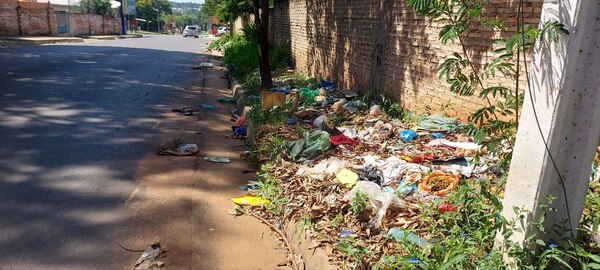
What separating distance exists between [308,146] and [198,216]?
1.70 meters

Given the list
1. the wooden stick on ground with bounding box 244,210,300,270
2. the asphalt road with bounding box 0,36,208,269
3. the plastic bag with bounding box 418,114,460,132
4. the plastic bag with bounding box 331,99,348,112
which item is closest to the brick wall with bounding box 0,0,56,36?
the asphalt road with bounding box 0,36,208,269

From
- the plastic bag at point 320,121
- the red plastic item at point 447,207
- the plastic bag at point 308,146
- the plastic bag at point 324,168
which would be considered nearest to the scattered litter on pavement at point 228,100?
the plastic bag at point 320,121

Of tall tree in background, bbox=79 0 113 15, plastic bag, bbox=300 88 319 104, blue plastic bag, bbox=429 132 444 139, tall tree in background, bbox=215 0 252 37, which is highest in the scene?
tall tree in background, bbox=79 0 113 15

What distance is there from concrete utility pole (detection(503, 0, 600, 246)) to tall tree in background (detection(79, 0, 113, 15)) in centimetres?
5240

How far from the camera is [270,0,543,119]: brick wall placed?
501 centimetres

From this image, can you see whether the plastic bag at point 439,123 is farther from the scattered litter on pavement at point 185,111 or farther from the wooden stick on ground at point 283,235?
the scattered litter on pavement at point 185,111

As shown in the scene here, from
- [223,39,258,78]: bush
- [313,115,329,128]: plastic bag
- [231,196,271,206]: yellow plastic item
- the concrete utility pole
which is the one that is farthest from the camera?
[223,39,258,78]: bush

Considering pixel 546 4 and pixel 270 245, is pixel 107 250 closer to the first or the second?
pixel 270 245

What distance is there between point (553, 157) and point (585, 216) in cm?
105

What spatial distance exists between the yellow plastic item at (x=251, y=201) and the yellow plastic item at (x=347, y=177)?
2.47ft

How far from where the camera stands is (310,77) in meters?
11.6

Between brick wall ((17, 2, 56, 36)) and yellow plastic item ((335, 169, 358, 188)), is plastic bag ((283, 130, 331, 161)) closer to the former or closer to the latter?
yellow plastic item ((335, 169, 358, 188))

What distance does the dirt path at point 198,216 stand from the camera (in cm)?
328

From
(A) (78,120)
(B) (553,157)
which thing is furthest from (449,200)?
(A) (78,120)
